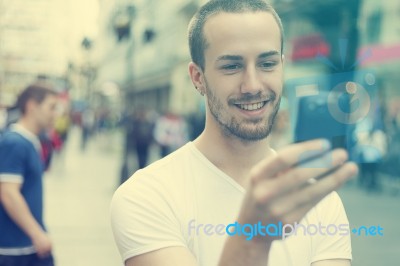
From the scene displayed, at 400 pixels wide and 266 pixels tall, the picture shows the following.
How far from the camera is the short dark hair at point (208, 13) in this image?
1.11 meters

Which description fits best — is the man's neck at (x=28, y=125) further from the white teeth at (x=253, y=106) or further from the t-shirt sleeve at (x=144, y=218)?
the white teeth at (x=253, y=106)

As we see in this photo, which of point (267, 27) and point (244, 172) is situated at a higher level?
point (267, 27)

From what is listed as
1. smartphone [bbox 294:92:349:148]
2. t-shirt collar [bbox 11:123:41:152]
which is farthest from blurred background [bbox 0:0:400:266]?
t-shirt collar [bbox 11:123:41:152]

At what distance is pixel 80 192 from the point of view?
10.9 metres

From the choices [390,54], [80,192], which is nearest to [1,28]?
[80,192]

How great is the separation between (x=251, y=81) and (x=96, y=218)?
7.26 meters

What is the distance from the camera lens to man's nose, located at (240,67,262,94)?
104cm

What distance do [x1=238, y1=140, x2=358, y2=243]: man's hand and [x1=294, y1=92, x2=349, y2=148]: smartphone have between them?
0.11 m

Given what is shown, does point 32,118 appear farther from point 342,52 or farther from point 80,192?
point 80,192

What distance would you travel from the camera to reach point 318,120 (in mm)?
896

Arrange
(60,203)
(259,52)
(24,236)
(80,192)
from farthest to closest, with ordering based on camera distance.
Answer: (80,192) < (60,203) < (24,236) < (259,52)

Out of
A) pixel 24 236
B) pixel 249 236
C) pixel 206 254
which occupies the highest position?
pixel 249 236

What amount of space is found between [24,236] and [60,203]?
22.2 feet

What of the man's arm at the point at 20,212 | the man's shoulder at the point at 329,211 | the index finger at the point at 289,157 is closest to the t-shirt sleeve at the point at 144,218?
the man's shoulder at the point at 329,211
